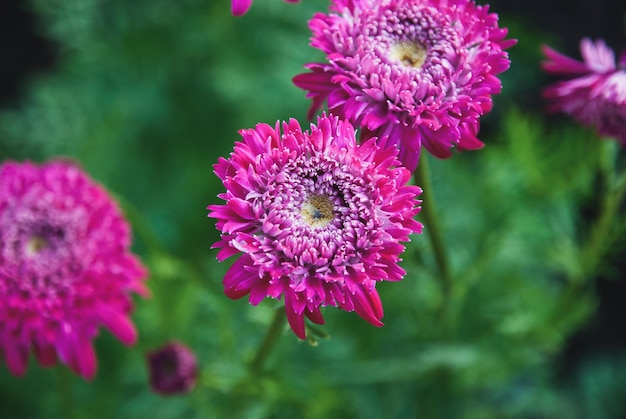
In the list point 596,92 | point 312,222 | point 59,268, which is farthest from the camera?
point 59,268

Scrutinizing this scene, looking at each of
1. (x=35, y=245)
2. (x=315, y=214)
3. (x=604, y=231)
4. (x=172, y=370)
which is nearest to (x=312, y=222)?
(x=315, y=214)

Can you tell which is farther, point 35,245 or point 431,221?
point 35,245

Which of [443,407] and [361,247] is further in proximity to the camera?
[443,407]

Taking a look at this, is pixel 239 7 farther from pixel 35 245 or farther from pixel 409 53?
pixel 35 245

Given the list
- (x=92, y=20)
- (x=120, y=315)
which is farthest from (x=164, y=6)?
(x=120, y=315)

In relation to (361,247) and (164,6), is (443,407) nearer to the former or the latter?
(361,247)

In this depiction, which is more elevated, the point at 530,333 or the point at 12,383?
the point at 530,333
